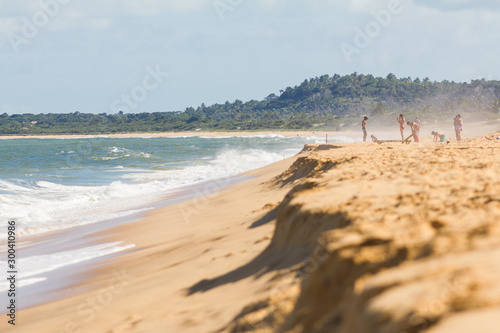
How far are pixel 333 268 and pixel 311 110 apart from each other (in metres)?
171

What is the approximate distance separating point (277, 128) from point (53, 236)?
108651 mm

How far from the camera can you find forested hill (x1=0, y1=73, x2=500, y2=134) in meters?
126

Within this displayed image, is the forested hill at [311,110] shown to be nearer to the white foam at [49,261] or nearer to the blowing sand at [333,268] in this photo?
the white foam at [49,261]

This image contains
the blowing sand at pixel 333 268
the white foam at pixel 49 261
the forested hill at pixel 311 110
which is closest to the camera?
the blowing sand at pixel 333 268

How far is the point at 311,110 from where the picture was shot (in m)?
172

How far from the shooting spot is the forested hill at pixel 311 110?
125875mm

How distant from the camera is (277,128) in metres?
120

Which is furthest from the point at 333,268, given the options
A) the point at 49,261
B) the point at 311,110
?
the point at 311,110

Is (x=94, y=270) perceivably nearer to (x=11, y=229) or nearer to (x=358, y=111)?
(x=11, y=229)

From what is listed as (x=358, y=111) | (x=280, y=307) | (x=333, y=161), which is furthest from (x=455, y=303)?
(x=358, y=111)

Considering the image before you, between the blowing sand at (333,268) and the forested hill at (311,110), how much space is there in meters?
94.0

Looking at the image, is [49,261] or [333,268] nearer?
[333,268]

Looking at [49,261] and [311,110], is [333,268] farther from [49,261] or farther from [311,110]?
[311,110]

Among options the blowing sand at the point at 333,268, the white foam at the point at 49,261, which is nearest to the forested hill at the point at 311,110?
the white foam at the point at 49,261
